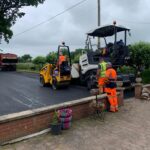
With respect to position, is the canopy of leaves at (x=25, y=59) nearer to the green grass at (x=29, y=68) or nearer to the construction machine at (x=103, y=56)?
the green grass at (x=29, y=68)

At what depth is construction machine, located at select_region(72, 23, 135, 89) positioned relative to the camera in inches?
526

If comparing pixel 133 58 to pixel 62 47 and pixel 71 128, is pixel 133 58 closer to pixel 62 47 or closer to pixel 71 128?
pixel 62 47

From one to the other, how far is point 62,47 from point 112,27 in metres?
2.81

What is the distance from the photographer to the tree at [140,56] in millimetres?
15852

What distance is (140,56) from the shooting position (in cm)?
1591

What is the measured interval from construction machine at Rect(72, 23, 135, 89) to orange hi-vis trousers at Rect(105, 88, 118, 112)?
3.38m

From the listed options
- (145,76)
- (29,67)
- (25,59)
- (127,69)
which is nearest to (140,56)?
(145,76)

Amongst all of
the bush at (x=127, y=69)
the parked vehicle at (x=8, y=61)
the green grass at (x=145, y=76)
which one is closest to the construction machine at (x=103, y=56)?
the bush at (x=127, y=69)

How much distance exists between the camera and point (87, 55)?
14305 mm

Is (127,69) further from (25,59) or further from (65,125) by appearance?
(25,59)

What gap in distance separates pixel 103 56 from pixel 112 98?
4777 mm

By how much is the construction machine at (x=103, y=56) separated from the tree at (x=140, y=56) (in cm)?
194

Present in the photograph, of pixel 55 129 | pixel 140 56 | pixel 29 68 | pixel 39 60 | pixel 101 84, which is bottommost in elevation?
pixel 55 129

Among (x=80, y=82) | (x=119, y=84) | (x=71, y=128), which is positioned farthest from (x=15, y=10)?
(x=71, y=128)
